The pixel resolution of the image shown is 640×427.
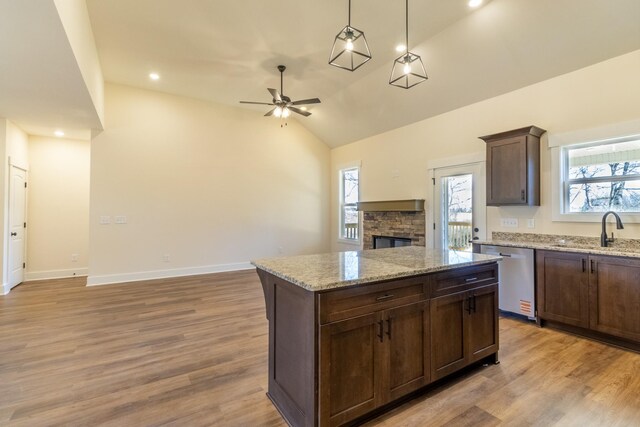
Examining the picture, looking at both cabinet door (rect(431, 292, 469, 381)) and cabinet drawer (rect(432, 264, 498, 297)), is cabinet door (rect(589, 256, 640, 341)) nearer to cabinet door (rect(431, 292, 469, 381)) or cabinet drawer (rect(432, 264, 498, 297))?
cabinet drawer (rect(432, 264, 498, 297))

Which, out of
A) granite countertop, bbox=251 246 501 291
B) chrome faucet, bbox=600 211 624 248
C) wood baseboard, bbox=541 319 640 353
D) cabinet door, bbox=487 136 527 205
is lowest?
wood baseboard, bbox=541 319 640 353

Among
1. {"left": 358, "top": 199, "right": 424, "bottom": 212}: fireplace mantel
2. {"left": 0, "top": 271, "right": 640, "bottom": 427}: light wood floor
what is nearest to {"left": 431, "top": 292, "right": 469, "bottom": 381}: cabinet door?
{"left": 0, "top": 271, "right": 640, "bottom": 427}: light wood floor

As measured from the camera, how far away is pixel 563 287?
327 cm

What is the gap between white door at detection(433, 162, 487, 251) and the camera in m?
4.56

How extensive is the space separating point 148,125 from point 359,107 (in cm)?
394

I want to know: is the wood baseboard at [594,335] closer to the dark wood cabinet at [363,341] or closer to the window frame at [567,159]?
the window frame at [567,159]

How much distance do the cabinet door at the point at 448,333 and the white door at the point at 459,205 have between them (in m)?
2.59

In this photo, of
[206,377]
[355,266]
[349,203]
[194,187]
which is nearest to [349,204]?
[349,203]

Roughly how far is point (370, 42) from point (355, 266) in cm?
326

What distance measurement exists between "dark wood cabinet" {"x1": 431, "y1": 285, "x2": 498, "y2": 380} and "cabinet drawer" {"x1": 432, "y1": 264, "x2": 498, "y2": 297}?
0.04 metres

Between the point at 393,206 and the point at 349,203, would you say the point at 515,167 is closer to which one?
the point at 393,206

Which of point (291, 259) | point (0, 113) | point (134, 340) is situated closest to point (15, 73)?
point (0, 113)

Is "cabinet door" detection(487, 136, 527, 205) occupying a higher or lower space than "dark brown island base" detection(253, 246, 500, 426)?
higher

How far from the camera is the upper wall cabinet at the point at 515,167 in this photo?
147 inches
